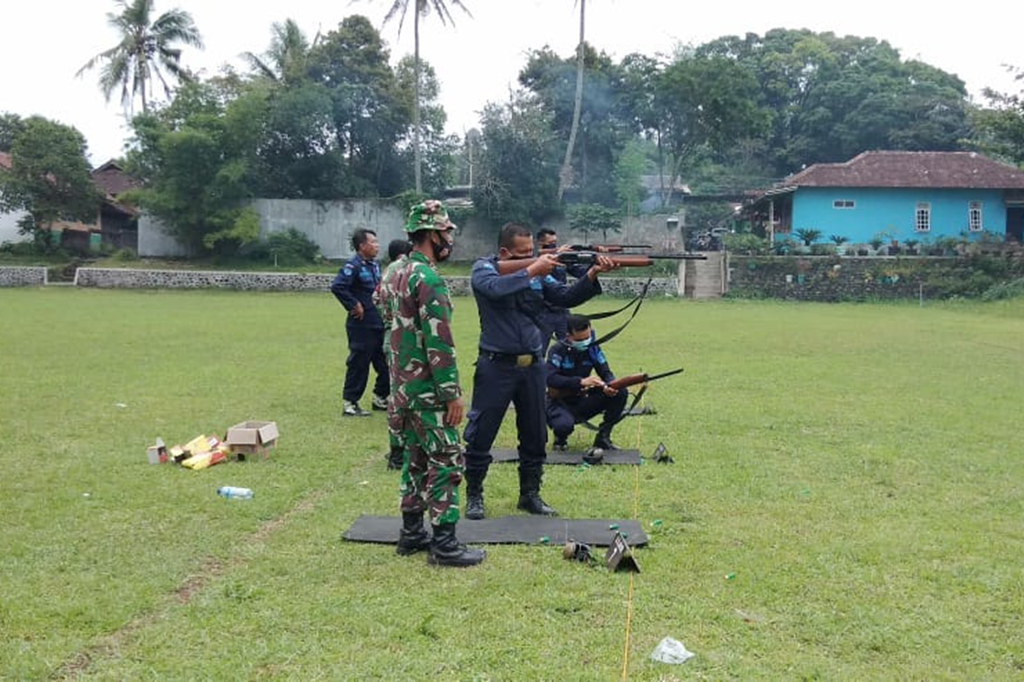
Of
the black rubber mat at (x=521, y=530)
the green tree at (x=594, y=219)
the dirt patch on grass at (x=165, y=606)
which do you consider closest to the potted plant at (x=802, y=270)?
the green tree at (x=594, y=219)

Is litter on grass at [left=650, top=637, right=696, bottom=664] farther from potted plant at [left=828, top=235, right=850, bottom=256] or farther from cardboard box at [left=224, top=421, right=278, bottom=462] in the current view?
potted plant at [left=828, top=235, right=850, bottom=256]

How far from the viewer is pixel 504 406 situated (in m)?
6.30

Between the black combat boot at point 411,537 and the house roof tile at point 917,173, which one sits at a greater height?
the house roof tile at point 917,173

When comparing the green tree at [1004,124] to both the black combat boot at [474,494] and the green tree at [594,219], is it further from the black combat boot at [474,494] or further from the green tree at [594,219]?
the black combat boot at [474,494]

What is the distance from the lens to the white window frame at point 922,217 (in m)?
42.4

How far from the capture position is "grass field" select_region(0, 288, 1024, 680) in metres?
4.13

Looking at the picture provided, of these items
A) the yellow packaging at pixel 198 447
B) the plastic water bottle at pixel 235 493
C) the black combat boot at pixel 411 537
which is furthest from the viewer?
the yellow packaging at pixel 198 447

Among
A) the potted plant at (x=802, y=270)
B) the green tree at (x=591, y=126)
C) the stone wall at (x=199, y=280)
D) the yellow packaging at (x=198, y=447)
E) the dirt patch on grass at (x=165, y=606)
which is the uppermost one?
the green tree at (x=591, y=126)

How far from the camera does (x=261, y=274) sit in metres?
38.8

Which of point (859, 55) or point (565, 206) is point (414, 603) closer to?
point (565, 206)

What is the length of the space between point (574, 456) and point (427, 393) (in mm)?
3162

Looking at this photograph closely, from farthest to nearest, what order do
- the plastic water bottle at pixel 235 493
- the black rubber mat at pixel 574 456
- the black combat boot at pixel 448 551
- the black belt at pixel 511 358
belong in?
the black rubber mat at pixel 574 456
the plastic water bottle at pixel 235 493
the black belt at pixel 511 358
the black combat boot at pixel 448 551

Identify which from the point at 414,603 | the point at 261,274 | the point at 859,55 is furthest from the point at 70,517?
the point at 859,55

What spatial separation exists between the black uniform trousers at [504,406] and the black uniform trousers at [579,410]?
1.88 metres
